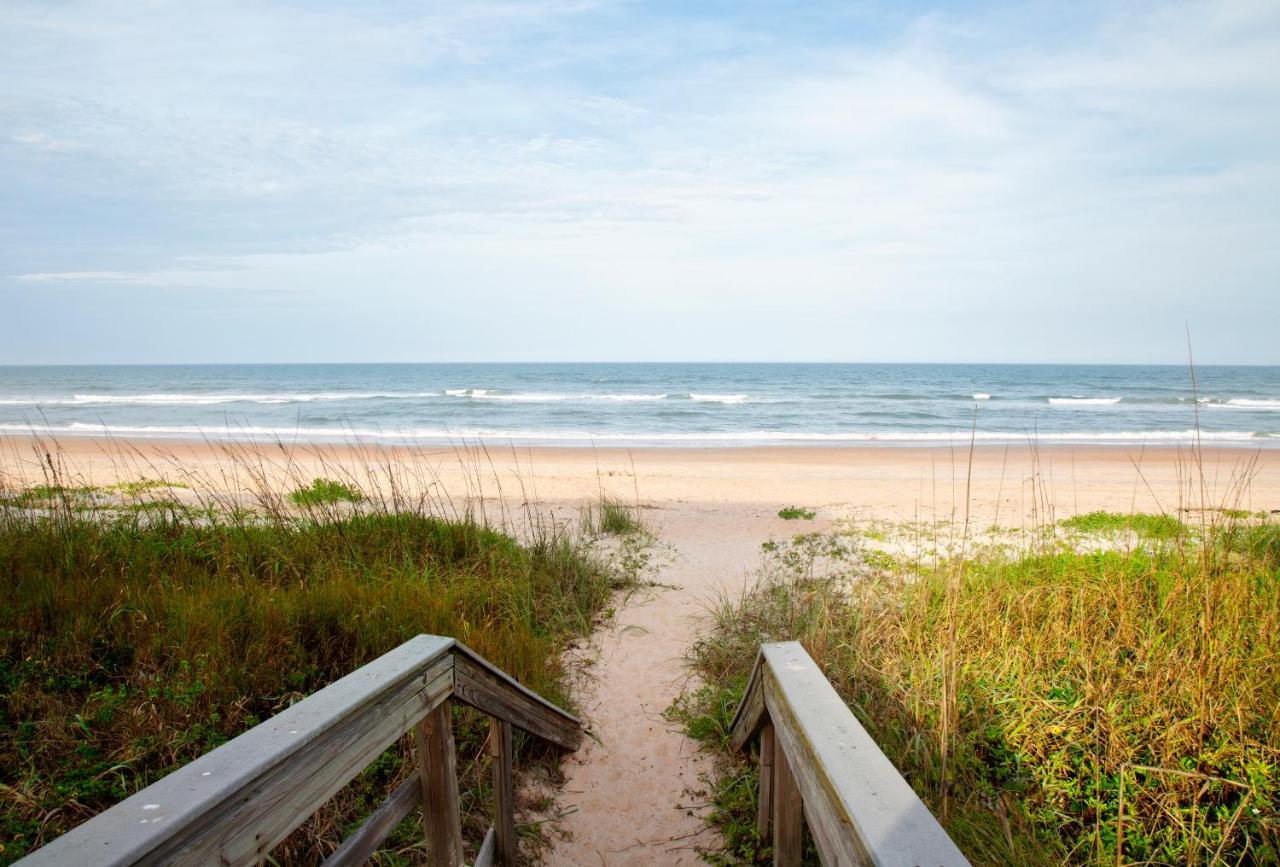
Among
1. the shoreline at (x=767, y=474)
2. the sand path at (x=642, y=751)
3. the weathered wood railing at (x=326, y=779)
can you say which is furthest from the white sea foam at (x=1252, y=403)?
the weathered wood railing at (x=326, y=779)

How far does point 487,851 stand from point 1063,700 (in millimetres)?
2692

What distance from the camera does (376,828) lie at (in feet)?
6.82

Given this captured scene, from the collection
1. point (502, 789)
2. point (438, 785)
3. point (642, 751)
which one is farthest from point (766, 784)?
point (438, 785)

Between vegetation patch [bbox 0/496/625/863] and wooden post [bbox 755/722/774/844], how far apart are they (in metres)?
1.29

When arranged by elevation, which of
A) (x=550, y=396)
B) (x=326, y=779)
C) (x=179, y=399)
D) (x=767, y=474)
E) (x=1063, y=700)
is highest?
(x=179, y=399)

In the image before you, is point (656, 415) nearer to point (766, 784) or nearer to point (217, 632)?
point (217, 632)

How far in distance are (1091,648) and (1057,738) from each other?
0.86 m

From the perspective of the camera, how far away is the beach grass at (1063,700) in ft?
9.03

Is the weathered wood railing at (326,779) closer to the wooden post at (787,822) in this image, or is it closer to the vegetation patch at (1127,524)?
the wooden post at (787,822)

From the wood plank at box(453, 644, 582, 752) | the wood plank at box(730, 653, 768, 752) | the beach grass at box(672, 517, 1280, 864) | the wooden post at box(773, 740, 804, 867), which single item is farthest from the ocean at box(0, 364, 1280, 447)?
the wooden post at box(773, 740, 804, 867)

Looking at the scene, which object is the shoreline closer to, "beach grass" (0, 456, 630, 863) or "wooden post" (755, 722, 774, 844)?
"beach grass" (0, 456, 630, 863)

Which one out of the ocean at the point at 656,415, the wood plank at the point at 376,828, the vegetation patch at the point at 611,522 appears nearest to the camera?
the wood plank at the point at 376,828

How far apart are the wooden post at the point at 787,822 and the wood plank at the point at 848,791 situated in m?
0.33

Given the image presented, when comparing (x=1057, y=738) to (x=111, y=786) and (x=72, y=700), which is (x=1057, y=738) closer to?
(x=111, y=786)
